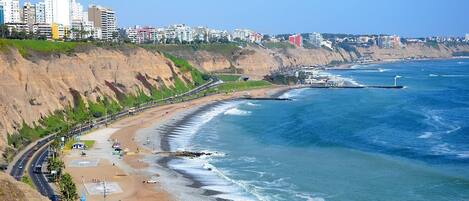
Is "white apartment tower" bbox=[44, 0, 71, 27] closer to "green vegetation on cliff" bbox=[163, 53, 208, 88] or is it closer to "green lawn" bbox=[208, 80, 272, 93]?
"green vegetation on cliff" bbox=[163, 53, 208, 88]

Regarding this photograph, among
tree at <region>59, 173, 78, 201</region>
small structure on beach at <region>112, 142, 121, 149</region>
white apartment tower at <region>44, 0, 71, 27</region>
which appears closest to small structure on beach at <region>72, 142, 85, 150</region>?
small structure on beach at <region>112, 142, 121, 149</region>

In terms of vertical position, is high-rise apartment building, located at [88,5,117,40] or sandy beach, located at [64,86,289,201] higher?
high-rise apartment building, located at [88,5,117,40]

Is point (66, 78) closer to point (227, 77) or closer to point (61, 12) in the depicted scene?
point (227, 77)

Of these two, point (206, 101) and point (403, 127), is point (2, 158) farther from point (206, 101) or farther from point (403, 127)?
point (206, 101)

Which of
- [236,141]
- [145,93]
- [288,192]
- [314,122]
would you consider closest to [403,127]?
[314,122]

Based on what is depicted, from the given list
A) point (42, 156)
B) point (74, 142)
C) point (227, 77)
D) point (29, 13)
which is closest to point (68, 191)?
point (42, 156)

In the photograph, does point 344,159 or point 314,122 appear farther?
point 314,122

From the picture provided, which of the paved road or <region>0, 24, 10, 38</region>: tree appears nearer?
the paved road
